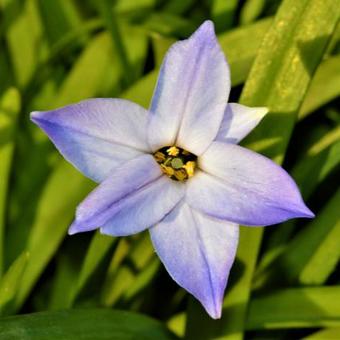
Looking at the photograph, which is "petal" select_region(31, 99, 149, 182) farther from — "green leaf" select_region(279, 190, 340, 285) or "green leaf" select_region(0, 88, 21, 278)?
"green leaf" select_region(279, 190, 340, 285)

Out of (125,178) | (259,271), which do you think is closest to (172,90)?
(125,178)

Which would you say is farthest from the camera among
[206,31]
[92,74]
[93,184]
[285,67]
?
[92,74]

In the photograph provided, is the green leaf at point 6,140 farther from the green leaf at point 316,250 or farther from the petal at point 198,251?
the green leaf at point 316,250

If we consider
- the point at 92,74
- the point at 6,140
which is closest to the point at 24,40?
the point at 92,74

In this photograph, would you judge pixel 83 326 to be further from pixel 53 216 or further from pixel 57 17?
pixel 57 17

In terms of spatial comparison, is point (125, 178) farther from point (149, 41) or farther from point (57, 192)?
point (149, 41)

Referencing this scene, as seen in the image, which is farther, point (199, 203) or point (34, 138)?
point (34, 138)
